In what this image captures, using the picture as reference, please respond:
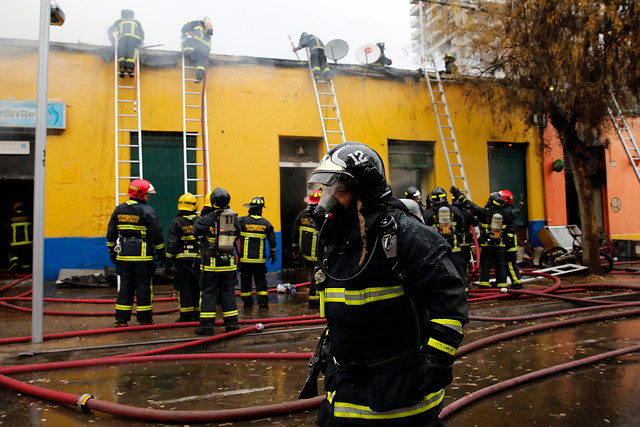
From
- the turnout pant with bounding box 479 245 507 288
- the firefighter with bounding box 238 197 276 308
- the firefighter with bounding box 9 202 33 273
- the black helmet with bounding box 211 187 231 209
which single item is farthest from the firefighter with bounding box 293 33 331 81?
the firefighter with bounding box 9 202 33 273

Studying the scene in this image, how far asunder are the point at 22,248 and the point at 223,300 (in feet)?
25.5

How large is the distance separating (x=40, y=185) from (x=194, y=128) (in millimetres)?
5611

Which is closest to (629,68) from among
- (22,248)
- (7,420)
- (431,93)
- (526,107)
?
(526,107)

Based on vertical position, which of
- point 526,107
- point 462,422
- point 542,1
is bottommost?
point 462,422

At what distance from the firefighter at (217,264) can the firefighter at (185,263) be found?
0.44 metres

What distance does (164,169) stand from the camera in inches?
427

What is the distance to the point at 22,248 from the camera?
37.1 ft

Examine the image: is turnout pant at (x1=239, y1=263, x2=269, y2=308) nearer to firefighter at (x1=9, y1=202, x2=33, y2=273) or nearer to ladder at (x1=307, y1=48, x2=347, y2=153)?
ladder at (x1=307, y1=48, x2=347, y2=153)

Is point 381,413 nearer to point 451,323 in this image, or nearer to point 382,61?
point 451,323

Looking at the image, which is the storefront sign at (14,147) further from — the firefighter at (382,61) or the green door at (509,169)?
the green door at (509,169)

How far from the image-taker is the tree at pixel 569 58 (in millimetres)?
9156

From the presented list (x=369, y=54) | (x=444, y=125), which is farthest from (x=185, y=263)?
(x=444, y=125)

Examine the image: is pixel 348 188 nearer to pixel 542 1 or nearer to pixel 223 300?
pixel 223 300

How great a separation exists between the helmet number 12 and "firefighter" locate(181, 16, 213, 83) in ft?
30.5
